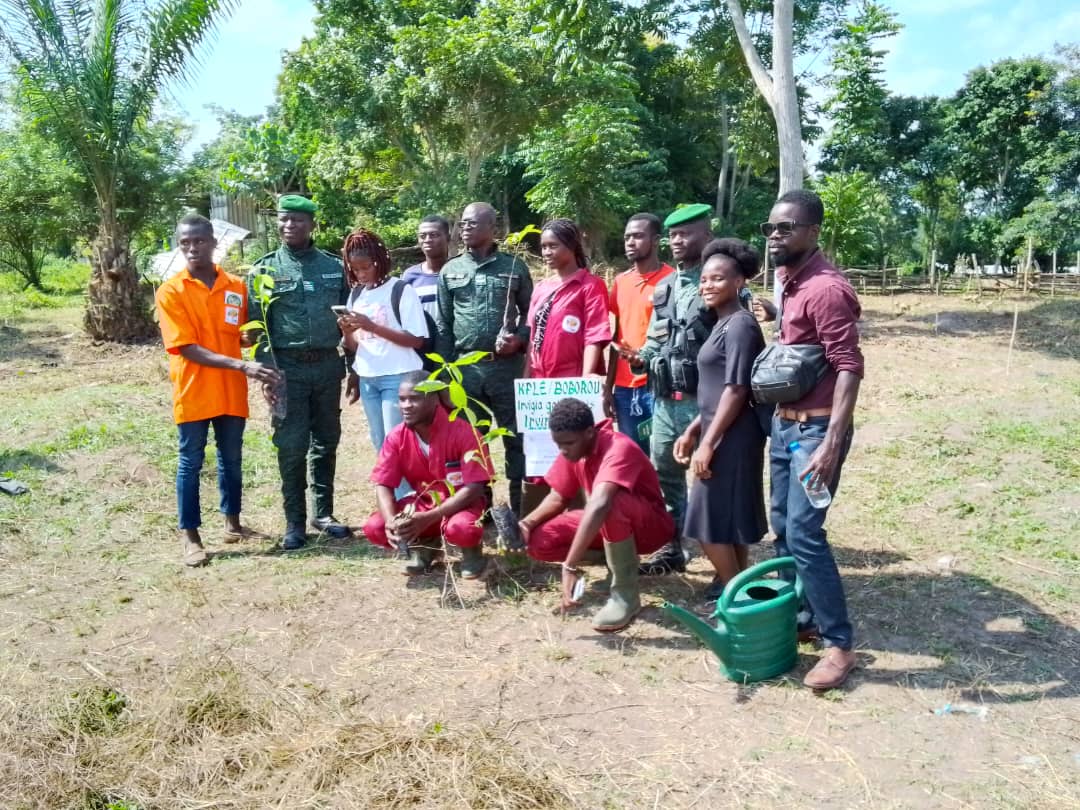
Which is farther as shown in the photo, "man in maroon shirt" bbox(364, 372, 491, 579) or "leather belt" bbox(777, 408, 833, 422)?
"man in maroon shirt" bbox(364, 372, 491, 579)

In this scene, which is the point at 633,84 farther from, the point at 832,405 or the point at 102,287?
the point at 832,405

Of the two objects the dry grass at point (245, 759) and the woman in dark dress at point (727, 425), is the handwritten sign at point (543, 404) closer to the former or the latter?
the woman in dark dress at point (727, 425)

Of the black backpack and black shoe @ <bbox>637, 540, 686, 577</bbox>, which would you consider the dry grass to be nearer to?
black shoe @ <bbox>637, 540, 686, 577</bbox>

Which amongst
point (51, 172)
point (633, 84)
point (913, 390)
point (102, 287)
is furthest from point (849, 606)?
point (51, 172)

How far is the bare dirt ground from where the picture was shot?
2.76 metres

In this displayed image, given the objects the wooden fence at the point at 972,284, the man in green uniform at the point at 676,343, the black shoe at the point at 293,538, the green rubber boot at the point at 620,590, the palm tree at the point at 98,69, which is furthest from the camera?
the wooden fence at the point at 972,284

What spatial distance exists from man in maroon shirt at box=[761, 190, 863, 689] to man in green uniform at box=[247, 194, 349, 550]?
8.64ft

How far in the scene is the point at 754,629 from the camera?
3281mm

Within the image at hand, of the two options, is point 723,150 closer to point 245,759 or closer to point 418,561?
point 418,561

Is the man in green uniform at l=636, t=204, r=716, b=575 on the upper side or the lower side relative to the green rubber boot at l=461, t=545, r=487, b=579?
upper

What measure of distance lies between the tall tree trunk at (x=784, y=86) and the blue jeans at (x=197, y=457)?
30.9 feet

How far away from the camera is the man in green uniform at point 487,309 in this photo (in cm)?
472

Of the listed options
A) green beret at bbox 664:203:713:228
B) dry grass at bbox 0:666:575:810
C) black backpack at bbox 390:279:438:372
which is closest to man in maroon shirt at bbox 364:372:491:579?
black backpack at bbox 390:279:438:372

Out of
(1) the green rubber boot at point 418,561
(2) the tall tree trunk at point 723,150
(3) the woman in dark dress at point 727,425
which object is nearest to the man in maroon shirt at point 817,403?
(3) the woman in dark dress at point 727,425
